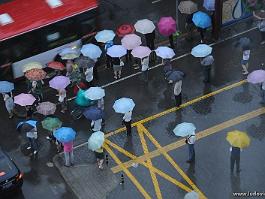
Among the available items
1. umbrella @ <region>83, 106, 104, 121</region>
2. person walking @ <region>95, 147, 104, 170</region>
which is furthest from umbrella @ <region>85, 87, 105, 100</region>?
person walking @ <region>95, 147, 104, 170</region>

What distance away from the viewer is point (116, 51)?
2439cm

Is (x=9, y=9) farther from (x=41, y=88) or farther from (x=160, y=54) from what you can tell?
(x=160, y=54)

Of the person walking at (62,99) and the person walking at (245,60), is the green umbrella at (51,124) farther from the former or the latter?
the person walking at (245,60)

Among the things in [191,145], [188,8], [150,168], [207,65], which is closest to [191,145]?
[191,145]

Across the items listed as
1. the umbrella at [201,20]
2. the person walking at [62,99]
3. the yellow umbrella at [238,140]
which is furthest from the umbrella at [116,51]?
the yellow umbrella at [238,140]

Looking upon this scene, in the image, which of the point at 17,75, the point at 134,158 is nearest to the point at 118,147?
the point at 134,158

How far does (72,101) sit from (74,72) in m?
1.22

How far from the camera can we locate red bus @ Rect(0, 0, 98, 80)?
2491cm

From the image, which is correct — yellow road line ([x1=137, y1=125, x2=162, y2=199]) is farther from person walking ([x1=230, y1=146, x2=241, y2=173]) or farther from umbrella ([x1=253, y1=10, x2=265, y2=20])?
umbrella ([x1=253, y1=10, x2=265, y2=20])

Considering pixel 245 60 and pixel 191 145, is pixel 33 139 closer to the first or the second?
pixel 191 145

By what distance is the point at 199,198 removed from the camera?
800 inches

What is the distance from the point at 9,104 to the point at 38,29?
3.42 metres

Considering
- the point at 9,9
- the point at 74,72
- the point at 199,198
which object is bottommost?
the point at 199,198

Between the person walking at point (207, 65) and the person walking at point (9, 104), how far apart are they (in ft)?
23.7
